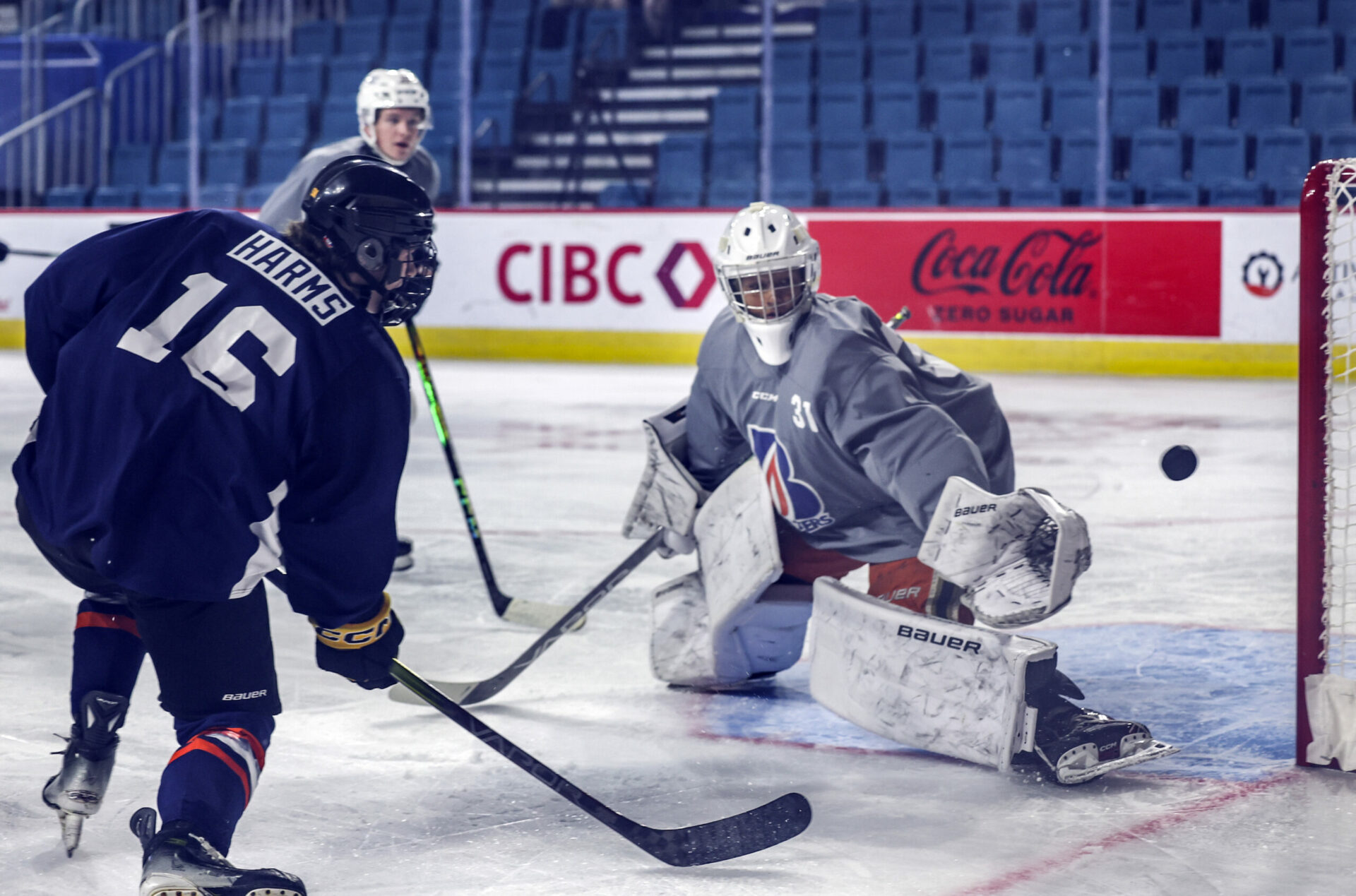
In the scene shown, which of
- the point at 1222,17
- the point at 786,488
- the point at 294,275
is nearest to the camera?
the point at 294,275

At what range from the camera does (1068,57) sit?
11102 mm

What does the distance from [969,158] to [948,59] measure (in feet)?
3.66

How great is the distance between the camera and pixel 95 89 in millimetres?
12398

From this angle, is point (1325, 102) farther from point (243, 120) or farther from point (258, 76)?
point (258, 76)

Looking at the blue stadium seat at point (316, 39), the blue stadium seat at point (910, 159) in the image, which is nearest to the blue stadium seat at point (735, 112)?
the blue stadium seat at point (910, 159)

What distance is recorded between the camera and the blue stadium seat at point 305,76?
1301 centimetres

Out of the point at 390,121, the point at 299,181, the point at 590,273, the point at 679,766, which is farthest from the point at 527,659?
the point at 590,273

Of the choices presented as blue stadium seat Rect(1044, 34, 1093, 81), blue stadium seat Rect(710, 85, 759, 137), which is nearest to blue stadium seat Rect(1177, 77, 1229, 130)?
blue stadium seat Rect(1044, 34, 1093, 81)

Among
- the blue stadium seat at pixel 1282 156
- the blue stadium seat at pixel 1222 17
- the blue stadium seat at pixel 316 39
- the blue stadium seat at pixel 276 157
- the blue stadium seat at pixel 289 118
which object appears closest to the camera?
the blue stadium seat at pixel 1282 156

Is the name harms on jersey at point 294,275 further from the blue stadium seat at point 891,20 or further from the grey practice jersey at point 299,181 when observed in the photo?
the blue stadium seat at point 891,20

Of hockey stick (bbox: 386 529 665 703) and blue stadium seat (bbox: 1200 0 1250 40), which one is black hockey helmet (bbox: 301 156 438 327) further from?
blue stadium seat (bbox: 1200 0 1250 40)

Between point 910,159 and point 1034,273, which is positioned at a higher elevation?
point 910,159

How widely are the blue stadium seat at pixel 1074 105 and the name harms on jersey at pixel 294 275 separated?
942 centimetres

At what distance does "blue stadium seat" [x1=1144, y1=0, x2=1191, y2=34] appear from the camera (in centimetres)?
1082
